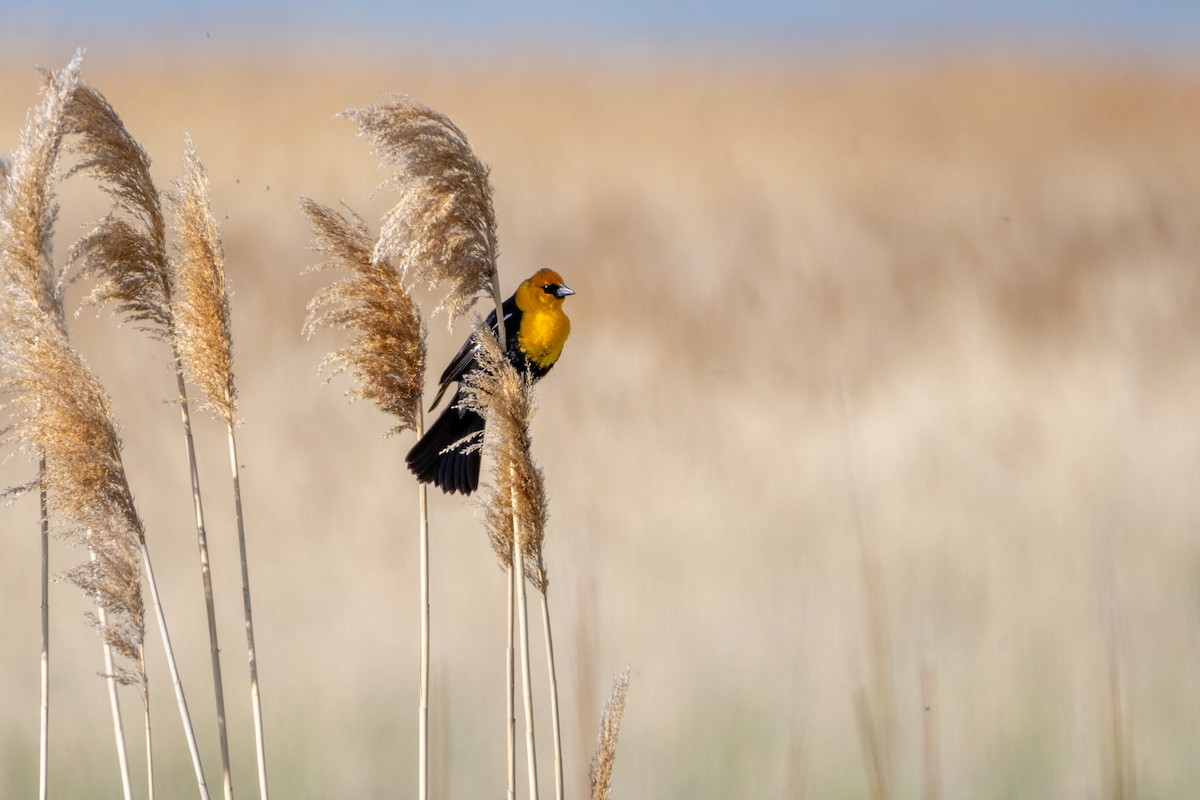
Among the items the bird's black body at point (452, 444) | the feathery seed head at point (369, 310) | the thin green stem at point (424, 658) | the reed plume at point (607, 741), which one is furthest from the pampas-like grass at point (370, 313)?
the reed plume at point (607, 741)

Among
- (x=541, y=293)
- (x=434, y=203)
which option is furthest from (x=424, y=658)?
(x=541, y=293)

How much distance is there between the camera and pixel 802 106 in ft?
33.6

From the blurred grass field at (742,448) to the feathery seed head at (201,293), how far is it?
107cm

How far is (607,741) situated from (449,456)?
2.75 feet

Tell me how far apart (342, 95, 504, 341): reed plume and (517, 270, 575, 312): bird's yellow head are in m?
1.03

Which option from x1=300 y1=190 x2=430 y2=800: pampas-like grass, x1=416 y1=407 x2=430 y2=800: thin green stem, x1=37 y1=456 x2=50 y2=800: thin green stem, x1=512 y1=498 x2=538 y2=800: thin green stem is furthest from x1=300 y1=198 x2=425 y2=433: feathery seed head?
x1=37 y1=456 x2=50 y2=800: thin green stem

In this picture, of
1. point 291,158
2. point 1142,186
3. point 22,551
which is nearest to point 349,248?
point 22,551

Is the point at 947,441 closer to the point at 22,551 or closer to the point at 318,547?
the point at 318,547

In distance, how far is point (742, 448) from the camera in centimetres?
666

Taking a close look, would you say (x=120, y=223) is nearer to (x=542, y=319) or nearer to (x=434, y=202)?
(x=434, y=202)

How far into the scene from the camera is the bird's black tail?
2.71m

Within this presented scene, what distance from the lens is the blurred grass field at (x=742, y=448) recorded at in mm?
4988

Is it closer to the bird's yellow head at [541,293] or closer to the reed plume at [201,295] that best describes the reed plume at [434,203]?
the reed plume at [201,295]

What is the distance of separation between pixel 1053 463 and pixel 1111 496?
441mm
